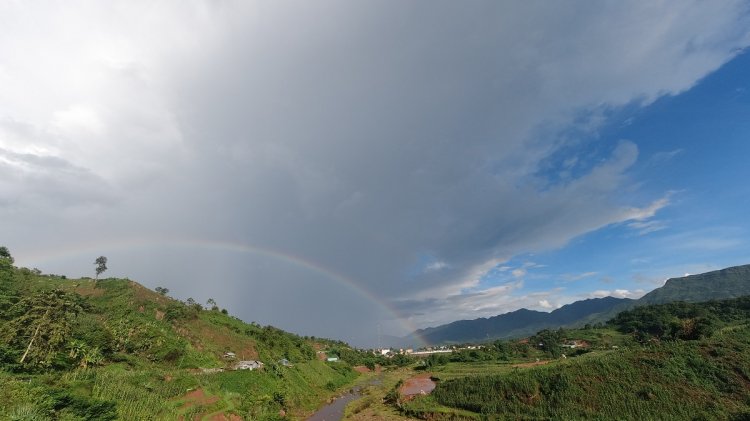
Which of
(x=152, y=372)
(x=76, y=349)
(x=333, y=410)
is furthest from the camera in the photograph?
(x=333, y=410)

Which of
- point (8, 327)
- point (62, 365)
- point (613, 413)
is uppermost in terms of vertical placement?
point (8, 327)

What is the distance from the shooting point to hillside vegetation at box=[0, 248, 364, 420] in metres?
25.6

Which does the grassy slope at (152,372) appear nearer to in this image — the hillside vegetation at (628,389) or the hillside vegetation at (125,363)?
the hillside vegetation at (125,363)

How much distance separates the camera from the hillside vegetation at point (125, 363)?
83.9ft

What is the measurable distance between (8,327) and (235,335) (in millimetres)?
43463

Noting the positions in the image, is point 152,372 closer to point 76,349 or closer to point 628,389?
point 76,349

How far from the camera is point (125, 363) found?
41.2m

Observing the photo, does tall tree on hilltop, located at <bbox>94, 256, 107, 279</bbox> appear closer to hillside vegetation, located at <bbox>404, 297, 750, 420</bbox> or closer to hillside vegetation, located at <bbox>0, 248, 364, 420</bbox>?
hillside vegetation, located at <bbox>0, 248, 364, 420</bbox>

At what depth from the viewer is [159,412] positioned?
30.2 m

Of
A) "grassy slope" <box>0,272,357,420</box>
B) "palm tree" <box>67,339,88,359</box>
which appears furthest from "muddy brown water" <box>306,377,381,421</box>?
"palm tree" <box>67,339,88,359</box>

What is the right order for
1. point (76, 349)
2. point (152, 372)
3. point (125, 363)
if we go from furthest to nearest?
Result: point (125, 363) → point (152, 372) → point (76, 349)

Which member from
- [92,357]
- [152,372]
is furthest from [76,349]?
[152,372]

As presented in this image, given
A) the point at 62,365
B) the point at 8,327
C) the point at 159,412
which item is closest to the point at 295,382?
the point at 159,412

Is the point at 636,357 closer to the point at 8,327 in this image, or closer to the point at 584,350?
the point at 584,350
